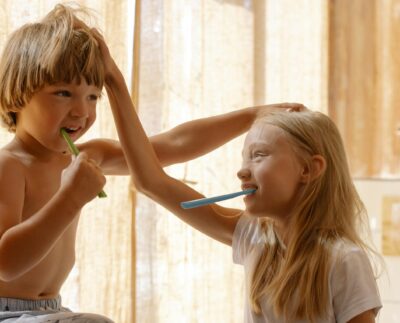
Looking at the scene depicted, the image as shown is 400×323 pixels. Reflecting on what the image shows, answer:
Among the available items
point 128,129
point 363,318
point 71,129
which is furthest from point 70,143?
point 363,318

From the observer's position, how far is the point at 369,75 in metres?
1.98

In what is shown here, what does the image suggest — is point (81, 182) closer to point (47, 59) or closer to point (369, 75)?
point (47, 59)

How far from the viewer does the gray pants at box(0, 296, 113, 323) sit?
3.11 feet

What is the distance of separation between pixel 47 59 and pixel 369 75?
3.95 ft

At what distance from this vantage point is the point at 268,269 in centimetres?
108

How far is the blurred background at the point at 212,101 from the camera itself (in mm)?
1406

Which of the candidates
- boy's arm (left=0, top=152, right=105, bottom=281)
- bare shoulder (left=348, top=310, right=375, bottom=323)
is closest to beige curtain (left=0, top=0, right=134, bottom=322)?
boy's arm (left=0, top=152, right=105, bottom=281)

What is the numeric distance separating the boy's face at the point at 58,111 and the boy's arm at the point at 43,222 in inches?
2.5

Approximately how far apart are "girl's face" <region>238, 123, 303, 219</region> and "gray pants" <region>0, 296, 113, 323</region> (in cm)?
26

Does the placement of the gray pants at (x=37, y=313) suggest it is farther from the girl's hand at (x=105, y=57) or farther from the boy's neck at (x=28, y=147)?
the girl's hand at (x=105, y=57)

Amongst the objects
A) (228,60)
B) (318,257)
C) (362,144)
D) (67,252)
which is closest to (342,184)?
(318,257)

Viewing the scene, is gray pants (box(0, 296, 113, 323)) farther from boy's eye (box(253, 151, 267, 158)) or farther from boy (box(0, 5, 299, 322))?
boy's eye (box(253, 151, 267, 158))

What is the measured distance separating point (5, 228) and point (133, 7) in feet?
2.15

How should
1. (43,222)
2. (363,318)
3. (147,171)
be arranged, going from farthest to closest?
(147,171), (363,318), (43,222)
